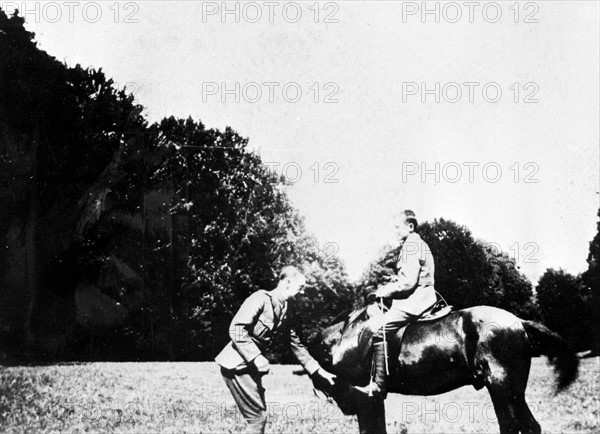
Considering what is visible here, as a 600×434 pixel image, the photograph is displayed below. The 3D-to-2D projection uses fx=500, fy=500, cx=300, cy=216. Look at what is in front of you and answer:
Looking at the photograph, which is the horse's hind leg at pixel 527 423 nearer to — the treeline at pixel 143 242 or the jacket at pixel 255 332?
the jacket at pixel 255 332

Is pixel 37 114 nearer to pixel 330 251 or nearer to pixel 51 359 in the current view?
pixel 51 359

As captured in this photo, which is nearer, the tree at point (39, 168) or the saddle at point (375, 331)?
the saddle at point (375, 331)

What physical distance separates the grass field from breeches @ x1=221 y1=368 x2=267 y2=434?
2.40 metres

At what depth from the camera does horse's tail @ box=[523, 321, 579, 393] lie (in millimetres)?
6648

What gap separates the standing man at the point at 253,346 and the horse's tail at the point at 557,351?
3301mm

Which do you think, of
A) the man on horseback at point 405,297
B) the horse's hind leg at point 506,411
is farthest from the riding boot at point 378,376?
the horse's hind leg at point 506,411

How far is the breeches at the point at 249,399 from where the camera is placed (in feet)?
18.2

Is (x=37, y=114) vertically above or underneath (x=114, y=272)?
above

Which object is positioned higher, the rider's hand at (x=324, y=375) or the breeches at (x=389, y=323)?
the breeches at (x=389, y=323)

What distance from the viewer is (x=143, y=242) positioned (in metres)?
14.9

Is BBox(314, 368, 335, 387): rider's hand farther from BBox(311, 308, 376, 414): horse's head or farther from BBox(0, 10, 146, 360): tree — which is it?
BBox(0, 10, 146, 360): tree

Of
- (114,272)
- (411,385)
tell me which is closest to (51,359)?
(114,272)

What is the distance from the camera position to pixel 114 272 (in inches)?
553

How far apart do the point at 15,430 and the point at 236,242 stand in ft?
32.9
